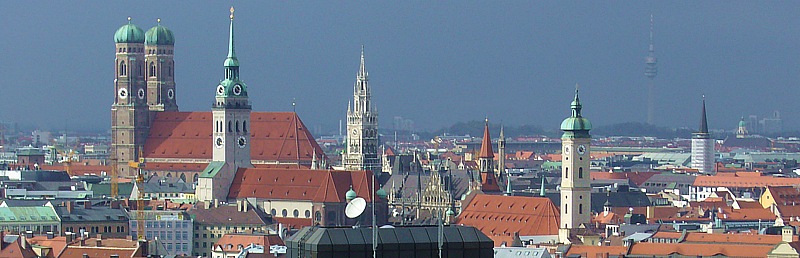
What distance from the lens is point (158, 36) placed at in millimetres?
168250

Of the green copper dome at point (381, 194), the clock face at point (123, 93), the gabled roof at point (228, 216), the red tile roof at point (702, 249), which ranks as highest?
the clock face at point (123, 93)

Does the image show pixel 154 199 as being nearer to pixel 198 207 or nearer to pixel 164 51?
pixel 198 207

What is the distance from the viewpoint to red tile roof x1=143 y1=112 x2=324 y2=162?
159m

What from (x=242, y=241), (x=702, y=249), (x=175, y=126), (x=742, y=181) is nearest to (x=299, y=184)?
(x=175, y=126)

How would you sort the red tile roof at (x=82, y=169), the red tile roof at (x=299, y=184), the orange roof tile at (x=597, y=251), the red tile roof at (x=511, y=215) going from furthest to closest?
the red tile roof at (x=82, y=169) < the red tile roof at (x=299, y=184) < the red tile roof at (x=511, y=215) < the orange roof tile at (x=597, y=251)

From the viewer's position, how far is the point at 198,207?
12888 centimetres

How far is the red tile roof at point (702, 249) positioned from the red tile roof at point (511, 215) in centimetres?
1724

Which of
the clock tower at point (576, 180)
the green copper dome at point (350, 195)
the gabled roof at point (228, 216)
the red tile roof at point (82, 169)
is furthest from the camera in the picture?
the red tile roof at point (82, 169)

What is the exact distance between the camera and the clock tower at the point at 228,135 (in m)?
143

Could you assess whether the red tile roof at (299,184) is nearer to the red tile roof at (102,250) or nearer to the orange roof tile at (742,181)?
the red tile roof at (102,250)

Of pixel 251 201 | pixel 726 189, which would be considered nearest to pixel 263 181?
pixel 251 201

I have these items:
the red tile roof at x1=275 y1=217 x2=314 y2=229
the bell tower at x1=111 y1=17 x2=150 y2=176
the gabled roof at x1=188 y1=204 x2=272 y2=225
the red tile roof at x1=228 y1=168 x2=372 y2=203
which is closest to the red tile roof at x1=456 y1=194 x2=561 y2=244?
the red tile roof at x1=275 y1=217 x2=314 y2=229

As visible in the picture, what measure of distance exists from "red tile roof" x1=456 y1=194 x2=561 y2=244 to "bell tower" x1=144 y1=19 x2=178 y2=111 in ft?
149

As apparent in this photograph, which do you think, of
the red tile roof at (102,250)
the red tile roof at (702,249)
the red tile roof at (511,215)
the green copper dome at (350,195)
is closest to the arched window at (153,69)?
the green copper dome at (350,195)
